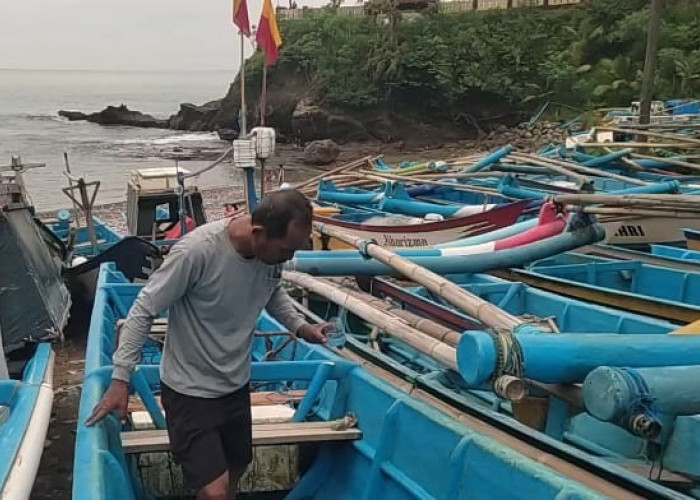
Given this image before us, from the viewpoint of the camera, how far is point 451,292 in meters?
4.15

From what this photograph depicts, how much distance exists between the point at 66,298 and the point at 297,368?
5243 mm

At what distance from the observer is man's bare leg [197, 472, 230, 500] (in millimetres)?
3258

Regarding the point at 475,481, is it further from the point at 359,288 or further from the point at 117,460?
the point at 359,288

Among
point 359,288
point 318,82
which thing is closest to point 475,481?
point 359,288

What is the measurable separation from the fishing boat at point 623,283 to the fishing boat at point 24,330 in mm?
4250

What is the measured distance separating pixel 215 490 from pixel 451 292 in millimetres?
1587

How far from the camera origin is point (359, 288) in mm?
6523

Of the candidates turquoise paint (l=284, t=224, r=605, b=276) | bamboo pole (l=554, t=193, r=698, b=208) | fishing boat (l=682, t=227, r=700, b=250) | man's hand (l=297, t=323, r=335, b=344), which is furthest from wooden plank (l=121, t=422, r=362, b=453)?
fishing boat (l=682, t=227, r=700, b=250)

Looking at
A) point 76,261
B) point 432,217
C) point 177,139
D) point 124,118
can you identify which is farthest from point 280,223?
point 124,118

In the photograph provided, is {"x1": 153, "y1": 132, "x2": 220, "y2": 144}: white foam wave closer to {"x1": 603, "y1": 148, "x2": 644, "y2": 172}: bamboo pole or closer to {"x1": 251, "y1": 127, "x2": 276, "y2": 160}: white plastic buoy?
{"x1": 603, "y1": 148, "x2": 644, "y2": 172}: bamboo pole

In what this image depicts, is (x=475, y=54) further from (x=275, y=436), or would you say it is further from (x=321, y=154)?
(x=275, y=436)

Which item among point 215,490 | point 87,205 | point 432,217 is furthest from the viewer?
point 87,205

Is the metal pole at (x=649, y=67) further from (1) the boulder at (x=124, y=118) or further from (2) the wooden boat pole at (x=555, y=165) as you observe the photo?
(1) the boulder at (x=124, y=118)

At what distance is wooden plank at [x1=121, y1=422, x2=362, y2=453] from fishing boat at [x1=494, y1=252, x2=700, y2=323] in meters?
3.09
